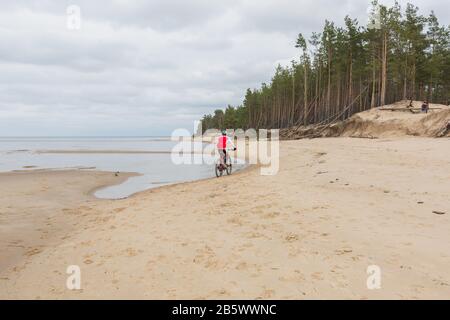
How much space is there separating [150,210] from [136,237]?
8.85ft

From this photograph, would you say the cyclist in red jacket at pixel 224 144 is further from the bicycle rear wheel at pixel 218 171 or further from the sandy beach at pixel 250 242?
the sandy beach at pixel 250 242

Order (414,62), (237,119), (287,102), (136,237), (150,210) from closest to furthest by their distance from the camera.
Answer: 1. (136,237)
2. (150,210)
3. (414,62)
4. (287,102)
5. (237,119)

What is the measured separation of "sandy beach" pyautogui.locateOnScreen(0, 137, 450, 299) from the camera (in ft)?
14.3

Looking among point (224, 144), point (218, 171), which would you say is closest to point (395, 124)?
point (224, 144)

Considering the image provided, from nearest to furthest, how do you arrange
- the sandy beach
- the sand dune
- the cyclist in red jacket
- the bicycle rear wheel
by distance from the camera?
the sandy beach → the cyclist in red jacket → the bicycle rear wheel → the sand dune

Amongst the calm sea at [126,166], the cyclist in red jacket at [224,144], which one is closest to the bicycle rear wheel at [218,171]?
the cyclist in red jacket at [224,144]

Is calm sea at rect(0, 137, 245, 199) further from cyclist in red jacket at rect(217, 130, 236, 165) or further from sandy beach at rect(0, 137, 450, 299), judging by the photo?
sandy beach at rect(0, 137, 450, 299)

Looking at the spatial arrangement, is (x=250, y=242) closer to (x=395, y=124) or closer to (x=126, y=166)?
(x=126, y=166)

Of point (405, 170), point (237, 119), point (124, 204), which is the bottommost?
point (124, 204)

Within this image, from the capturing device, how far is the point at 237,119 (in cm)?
12388

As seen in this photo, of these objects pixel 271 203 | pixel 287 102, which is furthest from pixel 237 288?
pixel 287 102

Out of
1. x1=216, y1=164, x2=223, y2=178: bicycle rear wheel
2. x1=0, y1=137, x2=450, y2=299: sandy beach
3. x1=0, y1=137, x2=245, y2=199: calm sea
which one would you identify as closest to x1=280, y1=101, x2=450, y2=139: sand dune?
x1=0, y1=137, x2=245, y2=199: calm sea
